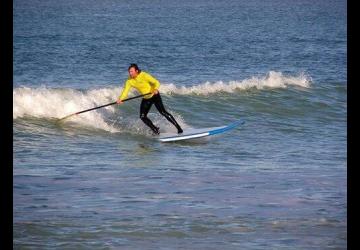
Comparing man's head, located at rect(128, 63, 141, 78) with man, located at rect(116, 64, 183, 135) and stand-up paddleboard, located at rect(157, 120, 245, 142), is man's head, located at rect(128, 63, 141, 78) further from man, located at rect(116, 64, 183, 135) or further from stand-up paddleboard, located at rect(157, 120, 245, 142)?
stand-up paddleboard, located at rect(157, 120, 245, 142)

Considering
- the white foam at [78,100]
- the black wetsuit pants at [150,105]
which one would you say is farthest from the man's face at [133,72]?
the white foam at [78,100]

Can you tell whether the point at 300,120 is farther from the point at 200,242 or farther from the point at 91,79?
the point at 200,242

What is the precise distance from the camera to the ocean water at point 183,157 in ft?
30.1

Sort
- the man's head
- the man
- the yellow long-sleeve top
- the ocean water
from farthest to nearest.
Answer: the yellow long-sleeve top
the man
the man's head
the ocean water

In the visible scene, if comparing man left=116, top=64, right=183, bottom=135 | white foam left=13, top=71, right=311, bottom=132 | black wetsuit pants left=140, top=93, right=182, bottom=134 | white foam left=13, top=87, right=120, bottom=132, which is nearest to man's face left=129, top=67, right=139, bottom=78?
man left=116, top=64, right=183, bottom=135

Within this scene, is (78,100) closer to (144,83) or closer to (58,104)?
(58,104)

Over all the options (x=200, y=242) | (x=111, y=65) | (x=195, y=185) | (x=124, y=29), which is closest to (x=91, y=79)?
(x=111, y=65)

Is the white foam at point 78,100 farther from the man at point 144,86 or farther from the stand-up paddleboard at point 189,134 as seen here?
the man at point 144,86

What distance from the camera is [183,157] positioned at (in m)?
14.0

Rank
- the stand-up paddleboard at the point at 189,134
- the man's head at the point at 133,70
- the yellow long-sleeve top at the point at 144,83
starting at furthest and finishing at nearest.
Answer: the stand-up paddleboard at the point at 189,134, the yellow long-sleeve top at the point at 144,83, the man's head at the point at 133,70

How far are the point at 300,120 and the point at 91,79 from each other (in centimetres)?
797

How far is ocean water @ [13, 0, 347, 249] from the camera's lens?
9172 millimetres

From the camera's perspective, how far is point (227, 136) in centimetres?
1652

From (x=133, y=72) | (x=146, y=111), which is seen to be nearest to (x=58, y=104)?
(x=146, y=111)
